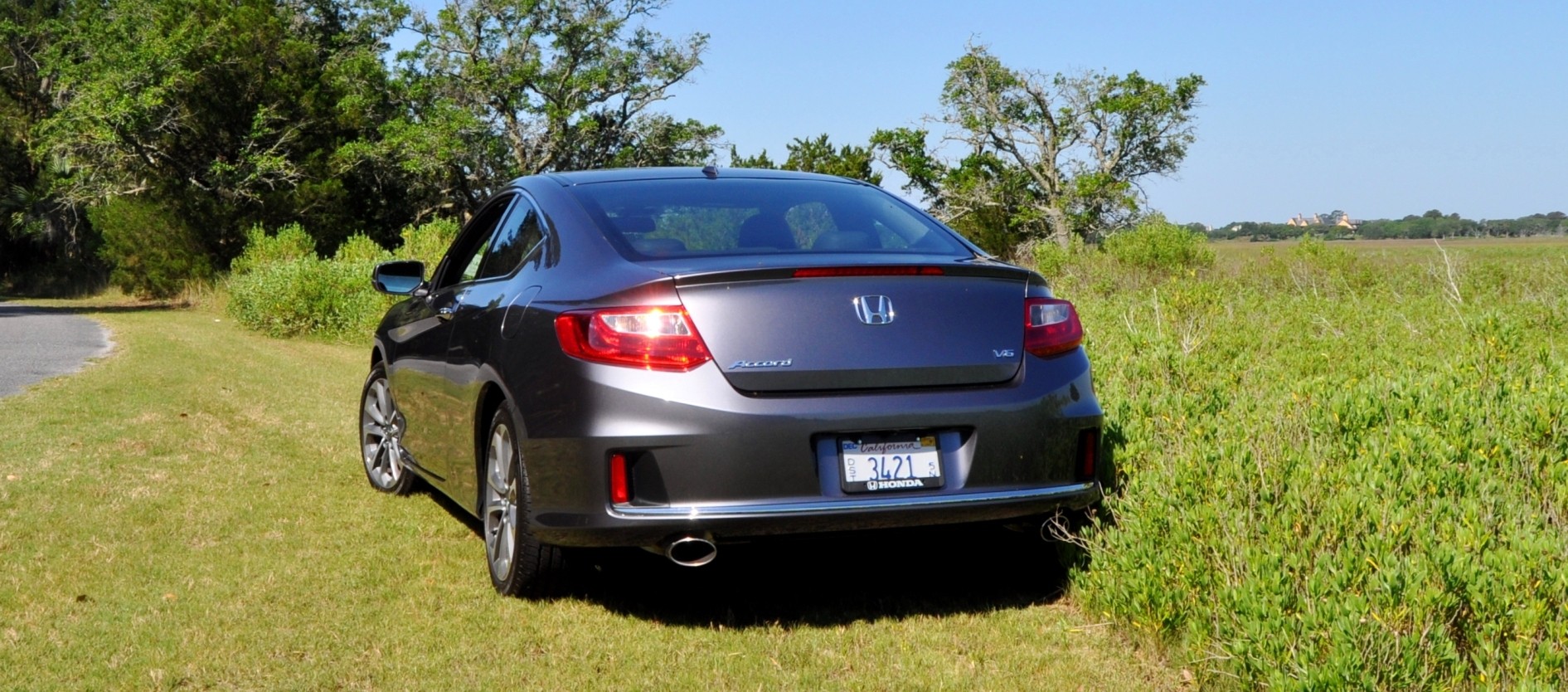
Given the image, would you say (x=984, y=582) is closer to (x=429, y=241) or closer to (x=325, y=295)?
(x=325, y=295)

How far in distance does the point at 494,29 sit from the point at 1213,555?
4865 cm

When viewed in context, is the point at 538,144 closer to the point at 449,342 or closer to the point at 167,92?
the point at 167,92

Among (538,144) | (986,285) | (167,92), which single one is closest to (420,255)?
(167,92)

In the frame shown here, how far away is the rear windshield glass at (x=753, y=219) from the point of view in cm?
530

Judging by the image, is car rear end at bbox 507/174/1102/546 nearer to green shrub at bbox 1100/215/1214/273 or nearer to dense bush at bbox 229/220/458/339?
dense bush at bbox 229/220/458/339

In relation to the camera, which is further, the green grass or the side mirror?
the side mirror

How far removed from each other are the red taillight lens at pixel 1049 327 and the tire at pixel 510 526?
5.81 feet

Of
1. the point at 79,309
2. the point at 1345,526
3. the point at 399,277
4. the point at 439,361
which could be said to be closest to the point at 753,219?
the point at 439,361

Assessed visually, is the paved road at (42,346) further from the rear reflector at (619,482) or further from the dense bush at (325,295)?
the rear reflector at (619,482)

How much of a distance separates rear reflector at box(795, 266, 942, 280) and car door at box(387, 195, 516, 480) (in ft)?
5.65

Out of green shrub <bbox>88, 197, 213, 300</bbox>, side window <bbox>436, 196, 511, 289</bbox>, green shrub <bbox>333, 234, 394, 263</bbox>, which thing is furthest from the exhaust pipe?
green shrub <bbox>88, 197, 213, 300</bbox>

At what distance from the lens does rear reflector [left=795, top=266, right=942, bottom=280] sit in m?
4.81

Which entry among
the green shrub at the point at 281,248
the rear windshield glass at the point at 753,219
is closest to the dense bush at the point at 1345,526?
the rear windshield glass at the point at 753,219

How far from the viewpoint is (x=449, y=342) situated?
6.20 metres
